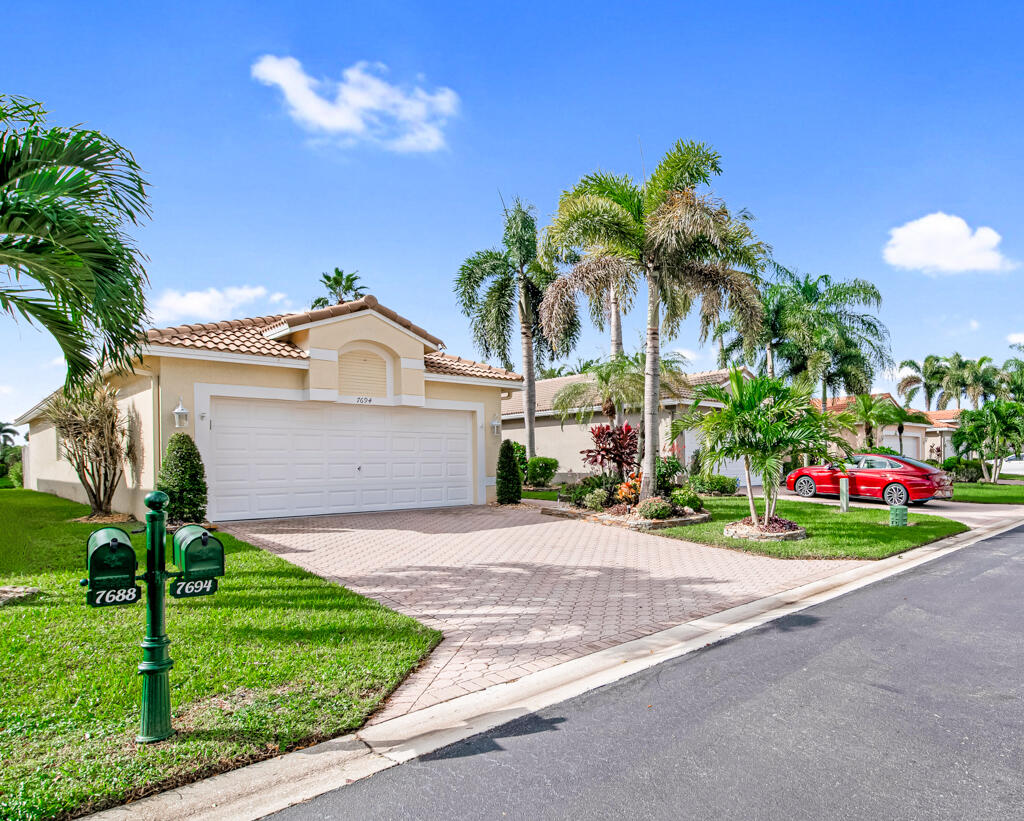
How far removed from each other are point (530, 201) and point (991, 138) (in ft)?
47.4

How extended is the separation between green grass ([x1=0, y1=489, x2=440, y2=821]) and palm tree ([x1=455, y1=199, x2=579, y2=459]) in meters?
17.5

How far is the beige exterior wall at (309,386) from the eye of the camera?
474 inches

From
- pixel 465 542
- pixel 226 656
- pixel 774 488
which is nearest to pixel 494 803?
pixel 226 656

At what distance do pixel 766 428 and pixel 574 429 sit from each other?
45.3 ft

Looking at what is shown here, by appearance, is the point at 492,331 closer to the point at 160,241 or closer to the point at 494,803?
the point at 160,241

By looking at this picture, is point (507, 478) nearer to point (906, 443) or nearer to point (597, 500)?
point (597, 500)

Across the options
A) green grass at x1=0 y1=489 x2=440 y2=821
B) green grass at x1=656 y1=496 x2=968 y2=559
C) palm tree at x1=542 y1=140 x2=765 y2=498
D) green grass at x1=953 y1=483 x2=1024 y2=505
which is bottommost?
green grass at x1=953 y1=483 x2=1024 y2=505

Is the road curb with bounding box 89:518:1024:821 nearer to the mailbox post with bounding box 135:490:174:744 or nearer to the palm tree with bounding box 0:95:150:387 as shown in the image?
the mailbox post with bounding box 135:490:174:744

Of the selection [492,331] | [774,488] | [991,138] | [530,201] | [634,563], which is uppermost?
[530,201]

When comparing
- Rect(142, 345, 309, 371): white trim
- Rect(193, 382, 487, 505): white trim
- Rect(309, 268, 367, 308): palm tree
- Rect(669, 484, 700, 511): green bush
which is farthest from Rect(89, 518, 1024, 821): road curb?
Rect(309, 268, 367, 308): palm tree

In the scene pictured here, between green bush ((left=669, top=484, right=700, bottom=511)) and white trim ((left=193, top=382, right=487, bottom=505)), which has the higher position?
white trim ((left=193, top=382, right=487, bottom=505))

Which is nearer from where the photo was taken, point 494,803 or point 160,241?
point 494,803

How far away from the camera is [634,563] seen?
30.3 ft

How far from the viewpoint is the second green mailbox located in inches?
140
